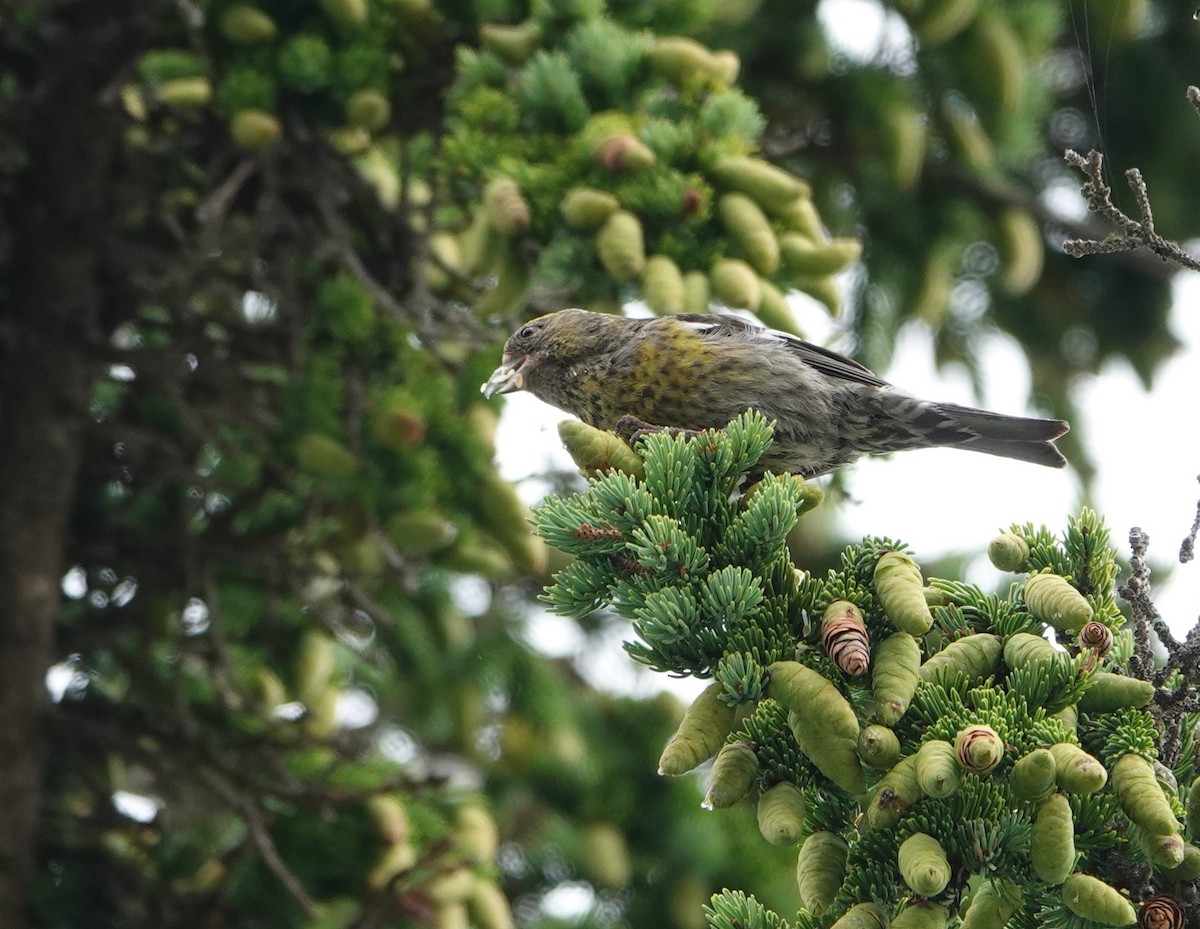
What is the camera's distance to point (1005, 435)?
3.31m

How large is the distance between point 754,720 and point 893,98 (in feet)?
9.91

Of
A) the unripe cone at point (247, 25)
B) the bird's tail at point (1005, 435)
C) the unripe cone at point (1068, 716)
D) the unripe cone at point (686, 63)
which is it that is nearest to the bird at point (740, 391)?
the bird's tail at point (1005, 435)

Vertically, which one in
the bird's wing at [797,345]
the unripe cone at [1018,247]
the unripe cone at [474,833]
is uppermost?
the bird's wing at [797,345]

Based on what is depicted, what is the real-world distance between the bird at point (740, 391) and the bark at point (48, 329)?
1.00 meters

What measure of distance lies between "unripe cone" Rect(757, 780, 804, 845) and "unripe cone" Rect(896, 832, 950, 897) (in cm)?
13

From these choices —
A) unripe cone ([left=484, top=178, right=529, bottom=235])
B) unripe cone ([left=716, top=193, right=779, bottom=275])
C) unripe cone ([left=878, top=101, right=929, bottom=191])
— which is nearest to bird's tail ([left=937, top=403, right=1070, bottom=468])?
unripe cone ([left=716, top=193, right=779, bottom=275])

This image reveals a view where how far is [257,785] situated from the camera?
3.36 m

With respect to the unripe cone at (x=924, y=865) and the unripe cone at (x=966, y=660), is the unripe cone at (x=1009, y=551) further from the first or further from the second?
the unripe cone at (x=924, y=865)

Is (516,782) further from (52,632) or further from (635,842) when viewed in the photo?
(52,632)

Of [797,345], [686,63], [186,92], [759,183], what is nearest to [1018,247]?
[797,345]

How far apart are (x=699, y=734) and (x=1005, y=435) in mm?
1673

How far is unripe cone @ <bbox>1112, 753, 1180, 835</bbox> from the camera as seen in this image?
1676 millimetres

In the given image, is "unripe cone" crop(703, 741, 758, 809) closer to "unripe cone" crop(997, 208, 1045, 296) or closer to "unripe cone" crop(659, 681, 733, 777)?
"unripe cone" crop(659, 681, 733, 777)

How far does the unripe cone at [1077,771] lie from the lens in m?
1.66
